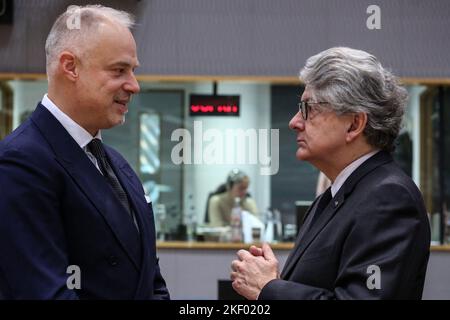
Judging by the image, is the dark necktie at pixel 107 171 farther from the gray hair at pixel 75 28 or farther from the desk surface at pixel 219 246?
the desk surface at pixel 219 246

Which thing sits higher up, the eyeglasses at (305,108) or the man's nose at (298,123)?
the eyeglasses at (305,108)

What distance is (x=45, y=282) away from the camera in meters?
1.74

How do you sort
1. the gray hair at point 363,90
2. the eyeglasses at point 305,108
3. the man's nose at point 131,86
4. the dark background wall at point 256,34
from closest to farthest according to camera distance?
1. the man's nose at point 131,86
2. the gray hair at point 363,90
3. the eyeglasses at point 305,108
4. the dark background wall at point 256,34

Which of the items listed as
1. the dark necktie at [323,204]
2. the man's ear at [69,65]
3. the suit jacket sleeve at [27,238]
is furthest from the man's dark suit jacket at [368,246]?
the man's ear at [69,65]

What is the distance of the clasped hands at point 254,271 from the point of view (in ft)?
6.87

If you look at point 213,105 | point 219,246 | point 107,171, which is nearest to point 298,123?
point 107,171

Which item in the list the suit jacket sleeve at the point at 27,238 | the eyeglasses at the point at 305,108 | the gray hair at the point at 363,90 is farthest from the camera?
the eyeglasses at the point at 305,108

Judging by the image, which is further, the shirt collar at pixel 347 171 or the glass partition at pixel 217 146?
the glass partition at pixel 217 146

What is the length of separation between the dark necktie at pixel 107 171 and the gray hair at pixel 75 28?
21 cm

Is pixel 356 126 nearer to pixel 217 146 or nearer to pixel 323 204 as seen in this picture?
pixel 323 204

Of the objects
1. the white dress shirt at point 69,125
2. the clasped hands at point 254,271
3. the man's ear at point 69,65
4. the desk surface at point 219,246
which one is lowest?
the desk surface at point 219,246
